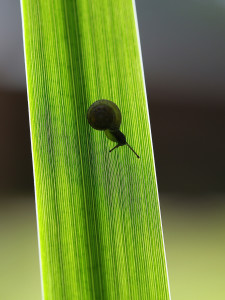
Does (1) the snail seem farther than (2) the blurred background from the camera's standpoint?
No

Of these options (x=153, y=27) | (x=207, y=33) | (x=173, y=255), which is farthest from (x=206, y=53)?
(x=173, y=255)

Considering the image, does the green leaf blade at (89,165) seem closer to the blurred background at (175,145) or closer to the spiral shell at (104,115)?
the spiral shell at (104,115)

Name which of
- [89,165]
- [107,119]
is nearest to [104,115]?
[107,119]

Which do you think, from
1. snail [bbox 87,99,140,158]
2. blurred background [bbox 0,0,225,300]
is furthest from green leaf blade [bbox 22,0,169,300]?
blurred background [bbox 0,0,225,300]

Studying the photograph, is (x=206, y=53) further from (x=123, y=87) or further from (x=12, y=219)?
(x=12, y=219)

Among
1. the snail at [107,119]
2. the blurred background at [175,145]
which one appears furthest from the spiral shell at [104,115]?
the blurred background at [175,145]

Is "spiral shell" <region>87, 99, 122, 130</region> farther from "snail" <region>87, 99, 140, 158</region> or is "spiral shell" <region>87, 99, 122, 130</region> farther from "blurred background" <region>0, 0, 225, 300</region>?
"blurred background" <region>0, 0, 225, 300</region>

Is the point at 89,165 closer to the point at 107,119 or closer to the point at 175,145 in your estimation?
the point at 107,119
